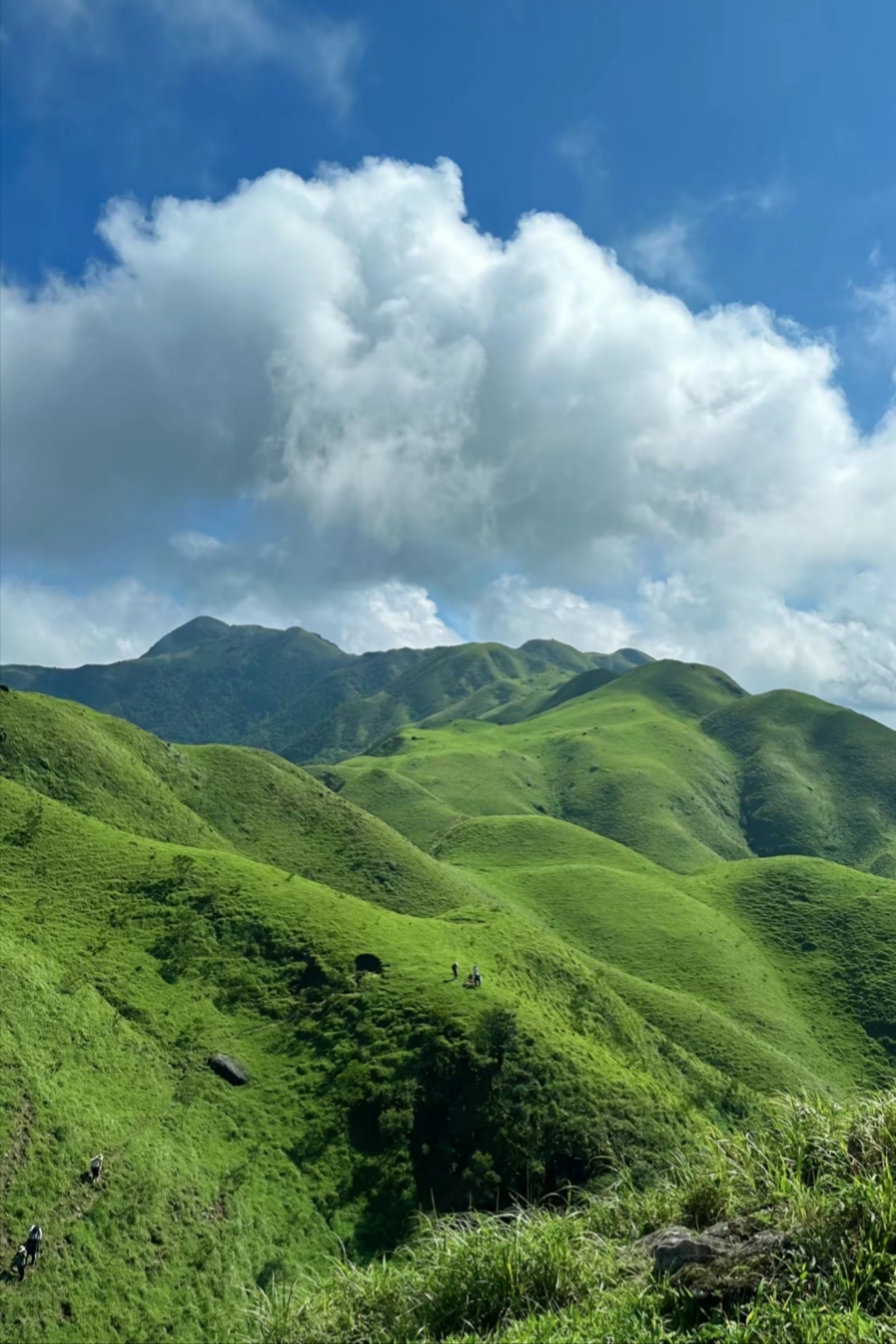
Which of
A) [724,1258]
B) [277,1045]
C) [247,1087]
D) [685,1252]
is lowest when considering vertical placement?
[247,1087]

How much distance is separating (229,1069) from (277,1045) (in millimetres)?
5544

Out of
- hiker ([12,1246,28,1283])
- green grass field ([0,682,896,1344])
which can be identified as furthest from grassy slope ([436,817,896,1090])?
Answer: hiker ([12,1246,28,1283])

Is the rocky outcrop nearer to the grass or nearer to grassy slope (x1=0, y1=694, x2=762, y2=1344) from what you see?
the grass

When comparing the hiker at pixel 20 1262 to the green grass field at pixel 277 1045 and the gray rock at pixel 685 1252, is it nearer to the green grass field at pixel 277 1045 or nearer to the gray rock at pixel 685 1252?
the green grass field at pixel 277 1045

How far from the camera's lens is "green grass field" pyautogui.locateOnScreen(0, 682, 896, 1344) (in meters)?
41.2

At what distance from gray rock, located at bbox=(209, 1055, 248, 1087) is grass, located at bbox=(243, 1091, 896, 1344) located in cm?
4197

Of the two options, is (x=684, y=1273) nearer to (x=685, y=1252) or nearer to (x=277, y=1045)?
(x=685, y=1252)

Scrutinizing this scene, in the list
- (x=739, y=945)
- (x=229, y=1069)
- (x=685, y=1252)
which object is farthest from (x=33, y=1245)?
(x=739, y=945)

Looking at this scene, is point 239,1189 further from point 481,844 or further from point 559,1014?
point 481,844

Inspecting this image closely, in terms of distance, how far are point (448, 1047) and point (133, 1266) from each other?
→ 2594 centimetres

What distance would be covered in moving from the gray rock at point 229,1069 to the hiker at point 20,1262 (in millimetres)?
22260

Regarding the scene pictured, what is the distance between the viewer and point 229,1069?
5819 cm

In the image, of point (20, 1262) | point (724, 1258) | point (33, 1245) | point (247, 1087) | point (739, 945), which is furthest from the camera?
point (739, 945)

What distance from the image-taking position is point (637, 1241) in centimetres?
1764
